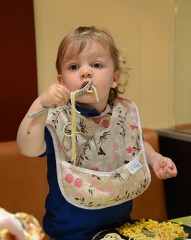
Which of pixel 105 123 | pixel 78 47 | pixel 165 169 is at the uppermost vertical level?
pixel 78 47

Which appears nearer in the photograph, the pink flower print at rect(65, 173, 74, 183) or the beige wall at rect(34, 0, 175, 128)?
the pink flower print at rect(65, 173, 74, 183)

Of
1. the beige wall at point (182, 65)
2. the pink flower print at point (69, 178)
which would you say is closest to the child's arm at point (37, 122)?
the pink flower print at point (69, 178)

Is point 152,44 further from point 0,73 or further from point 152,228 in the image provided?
point 152,228

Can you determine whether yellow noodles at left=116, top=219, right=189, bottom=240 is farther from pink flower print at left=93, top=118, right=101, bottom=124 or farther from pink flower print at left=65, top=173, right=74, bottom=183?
pink flower print at left=93, top=118, right=101, bottom=124

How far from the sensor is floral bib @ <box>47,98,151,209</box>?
37.7 inches

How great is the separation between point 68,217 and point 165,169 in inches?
12.9

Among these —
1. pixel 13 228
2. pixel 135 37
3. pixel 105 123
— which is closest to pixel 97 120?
pixel 105 123

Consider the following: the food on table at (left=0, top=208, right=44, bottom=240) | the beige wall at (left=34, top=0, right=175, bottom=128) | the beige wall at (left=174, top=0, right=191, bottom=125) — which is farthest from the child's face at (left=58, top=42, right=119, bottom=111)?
the beige wall at (left=174, top=0, right=191, bottom=125)

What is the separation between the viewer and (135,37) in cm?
188

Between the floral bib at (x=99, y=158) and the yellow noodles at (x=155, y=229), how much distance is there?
0.26 ft

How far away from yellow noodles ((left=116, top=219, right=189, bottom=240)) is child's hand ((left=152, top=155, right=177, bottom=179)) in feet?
0.46

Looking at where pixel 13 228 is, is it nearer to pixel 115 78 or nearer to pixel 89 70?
pixel 89 70

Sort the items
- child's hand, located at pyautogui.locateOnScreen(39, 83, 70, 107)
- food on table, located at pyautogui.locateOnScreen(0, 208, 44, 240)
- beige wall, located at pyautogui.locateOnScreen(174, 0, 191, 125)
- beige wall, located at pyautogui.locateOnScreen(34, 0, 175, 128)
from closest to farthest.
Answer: food on table, located at pyautogui.locateOnScreen(0, 208, 44, 240) < child's hand, located at pyautogui.locateOnScreen(39, 83, 70, 107) < beige wall, located at pyautogui.locateOnScreen(34, 0, 175, 128) < beige wall, located at pyautogui.locateOnScreen(174, 0, 191, 125)

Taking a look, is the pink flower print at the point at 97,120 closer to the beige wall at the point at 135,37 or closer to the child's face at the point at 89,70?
the child's face at the point at 89,70
